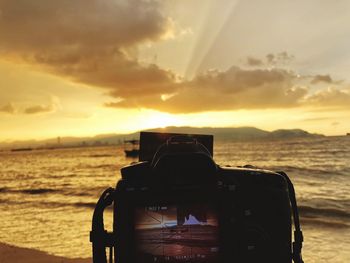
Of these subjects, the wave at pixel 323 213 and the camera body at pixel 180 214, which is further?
the wave at pixel 323 213

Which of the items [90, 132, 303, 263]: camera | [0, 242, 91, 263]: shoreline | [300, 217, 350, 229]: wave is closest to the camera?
[90, 132, 303, 263]: camera

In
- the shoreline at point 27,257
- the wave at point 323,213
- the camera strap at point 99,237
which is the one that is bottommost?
the wave at point 323,213

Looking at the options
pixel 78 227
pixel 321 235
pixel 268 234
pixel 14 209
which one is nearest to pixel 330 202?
pixel 321 235

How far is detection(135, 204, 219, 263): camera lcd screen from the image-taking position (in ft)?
9.41

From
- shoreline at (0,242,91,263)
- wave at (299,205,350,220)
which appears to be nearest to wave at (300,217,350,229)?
wave at (299,205,350,220)

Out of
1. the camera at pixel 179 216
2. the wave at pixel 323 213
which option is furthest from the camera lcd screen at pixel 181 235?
the wave at pixel 323 213

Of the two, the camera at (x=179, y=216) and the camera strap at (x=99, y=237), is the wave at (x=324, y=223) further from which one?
the camera strap at (x=99, y=237)

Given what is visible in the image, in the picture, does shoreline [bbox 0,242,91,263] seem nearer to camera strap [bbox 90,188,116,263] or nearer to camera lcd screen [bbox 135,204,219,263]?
camera strap [bbox 90,188,116,263]

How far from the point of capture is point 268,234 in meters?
3.04

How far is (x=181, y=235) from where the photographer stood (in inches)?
114

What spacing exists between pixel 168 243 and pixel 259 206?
74 cm

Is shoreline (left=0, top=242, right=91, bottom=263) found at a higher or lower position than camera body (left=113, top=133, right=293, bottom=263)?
lower

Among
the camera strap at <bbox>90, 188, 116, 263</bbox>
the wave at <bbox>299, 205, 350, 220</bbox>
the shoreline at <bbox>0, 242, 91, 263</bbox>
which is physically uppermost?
the camera strap at <bbox>90, 188, 116, 263</bbox>

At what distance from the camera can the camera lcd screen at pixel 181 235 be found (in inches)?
113
